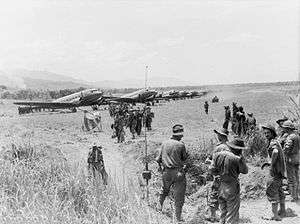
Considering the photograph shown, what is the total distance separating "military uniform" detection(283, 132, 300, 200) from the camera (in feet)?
29.6

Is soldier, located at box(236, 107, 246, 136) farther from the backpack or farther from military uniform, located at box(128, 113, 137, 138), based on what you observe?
the backpack

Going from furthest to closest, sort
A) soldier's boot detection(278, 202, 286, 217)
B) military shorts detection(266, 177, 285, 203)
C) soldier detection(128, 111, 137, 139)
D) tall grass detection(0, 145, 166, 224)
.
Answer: soldier detection(128, 111, 137, 139) → soldier's boot detection(278, 202, 286, 217) → military shorts detection(266, 177, 285, 203) → tall grass detection(0, 145, 166, 224)

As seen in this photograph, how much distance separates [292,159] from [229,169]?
2.55 meters

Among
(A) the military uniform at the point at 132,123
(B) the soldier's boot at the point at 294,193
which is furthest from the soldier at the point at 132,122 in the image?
(B) the soldier's boot at the point at 294,193

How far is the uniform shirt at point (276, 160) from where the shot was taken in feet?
25.9

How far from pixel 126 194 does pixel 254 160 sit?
23.2ft

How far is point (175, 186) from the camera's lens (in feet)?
27.4

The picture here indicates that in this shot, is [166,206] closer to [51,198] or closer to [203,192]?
[203,192]

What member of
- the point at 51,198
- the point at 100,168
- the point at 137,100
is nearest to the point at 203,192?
the point at 100,168

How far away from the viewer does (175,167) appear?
27.2 feet

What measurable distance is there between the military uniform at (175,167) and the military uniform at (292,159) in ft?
6.86

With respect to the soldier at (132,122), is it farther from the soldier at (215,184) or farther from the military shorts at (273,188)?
the military shorts at (273,188)

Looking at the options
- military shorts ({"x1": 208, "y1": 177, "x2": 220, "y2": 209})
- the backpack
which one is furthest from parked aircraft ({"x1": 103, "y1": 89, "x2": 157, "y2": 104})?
military shorts ({"x1": 208, "y1": 177, "x2": 220, "y2": 209})

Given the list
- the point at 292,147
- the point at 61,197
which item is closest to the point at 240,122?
the point at 292,147
